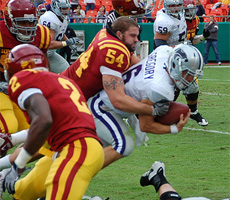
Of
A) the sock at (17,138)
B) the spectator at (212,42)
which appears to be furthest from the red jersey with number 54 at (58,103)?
the spectator at (212,42)

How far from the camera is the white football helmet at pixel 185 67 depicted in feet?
13.3

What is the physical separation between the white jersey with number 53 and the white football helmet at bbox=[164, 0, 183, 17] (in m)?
0.07

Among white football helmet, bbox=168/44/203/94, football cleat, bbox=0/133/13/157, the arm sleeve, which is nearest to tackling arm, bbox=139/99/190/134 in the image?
white football helmet, bbox=168/44/203/94

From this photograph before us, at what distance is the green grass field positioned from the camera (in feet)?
15.5

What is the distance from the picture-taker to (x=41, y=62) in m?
3.41

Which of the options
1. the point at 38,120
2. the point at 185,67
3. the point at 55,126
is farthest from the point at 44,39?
the point at 38,120

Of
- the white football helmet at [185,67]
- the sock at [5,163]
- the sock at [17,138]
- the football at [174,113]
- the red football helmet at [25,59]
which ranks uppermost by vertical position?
the red football helmet at [25,59]

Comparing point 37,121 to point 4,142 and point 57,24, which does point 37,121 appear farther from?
point 57,24

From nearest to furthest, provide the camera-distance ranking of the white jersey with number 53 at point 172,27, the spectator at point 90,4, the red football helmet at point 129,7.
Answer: the red football helmet at point 129,7 → the white jersey with number 53 at point 172,27 → the spectator at point 90,4

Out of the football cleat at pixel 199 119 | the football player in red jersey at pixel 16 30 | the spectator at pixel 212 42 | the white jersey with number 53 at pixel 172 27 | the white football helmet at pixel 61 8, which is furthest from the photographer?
the spectator at pixel 212 42

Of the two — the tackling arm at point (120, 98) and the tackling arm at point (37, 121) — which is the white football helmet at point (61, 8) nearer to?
the tackling arm at point (120, 98)

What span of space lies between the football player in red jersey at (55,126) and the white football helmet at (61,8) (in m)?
5.44

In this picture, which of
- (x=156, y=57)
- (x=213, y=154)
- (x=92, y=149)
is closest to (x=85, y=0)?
(x=213, y=154)

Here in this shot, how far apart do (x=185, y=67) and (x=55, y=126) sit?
1.23m
